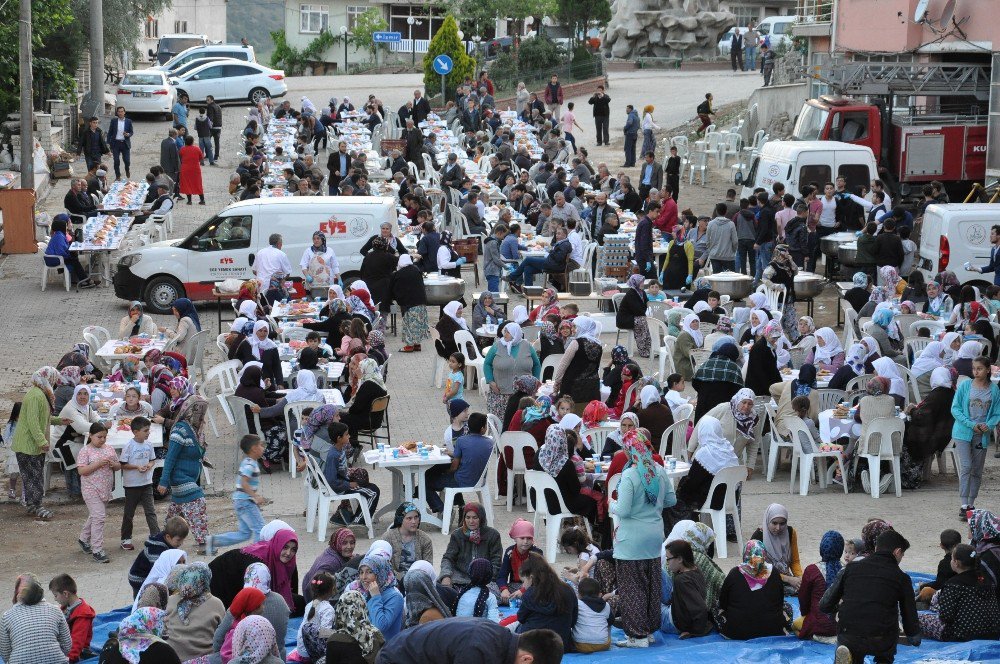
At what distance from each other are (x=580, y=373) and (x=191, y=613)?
6316mm

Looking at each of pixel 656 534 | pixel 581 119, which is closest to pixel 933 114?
pixel 581 119

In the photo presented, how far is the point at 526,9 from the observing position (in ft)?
167

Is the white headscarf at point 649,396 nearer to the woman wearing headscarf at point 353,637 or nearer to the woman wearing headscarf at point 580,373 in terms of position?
the woman wearing headscarf at point 580,373

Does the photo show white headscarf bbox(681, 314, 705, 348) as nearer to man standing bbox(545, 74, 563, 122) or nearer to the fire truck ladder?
the fire truck ladder

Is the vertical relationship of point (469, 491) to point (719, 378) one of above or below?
below

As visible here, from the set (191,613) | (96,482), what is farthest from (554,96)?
(191,613)

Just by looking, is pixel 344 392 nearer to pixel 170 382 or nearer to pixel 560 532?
pixel 170 382

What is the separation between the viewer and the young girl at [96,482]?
12.1 m

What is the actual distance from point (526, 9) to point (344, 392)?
3774cm

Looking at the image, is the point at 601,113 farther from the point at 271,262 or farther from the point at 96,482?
the point at 96,482

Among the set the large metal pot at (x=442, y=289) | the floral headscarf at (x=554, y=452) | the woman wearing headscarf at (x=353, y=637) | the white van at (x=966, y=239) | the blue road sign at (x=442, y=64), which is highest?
the blue road sign at (x=442, y=64)

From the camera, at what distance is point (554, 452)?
1180 centimetres

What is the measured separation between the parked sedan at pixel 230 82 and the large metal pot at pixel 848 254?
22.3m

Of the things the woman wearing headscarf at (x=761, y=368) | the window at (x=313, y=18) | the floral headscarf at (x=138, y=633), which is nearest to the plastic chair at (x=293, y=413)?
the woman wearing headscarf at (x=761, y=368)
